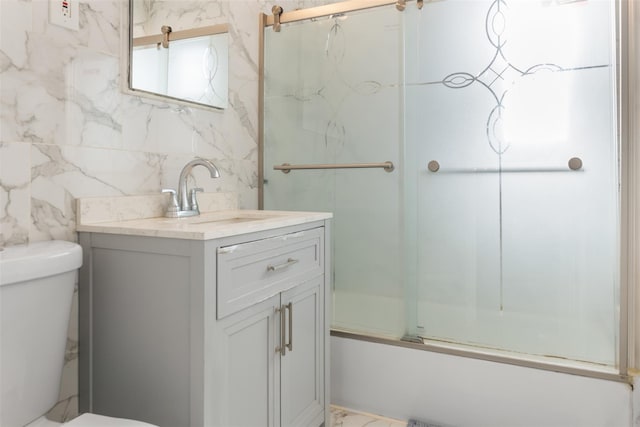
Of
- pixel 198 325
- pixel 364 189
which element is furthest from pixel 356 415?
pixel 198 325

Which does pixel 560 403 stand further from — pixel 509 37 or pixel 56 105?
pixel 56 105

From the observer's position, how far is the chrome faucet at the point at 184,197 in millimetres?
1534

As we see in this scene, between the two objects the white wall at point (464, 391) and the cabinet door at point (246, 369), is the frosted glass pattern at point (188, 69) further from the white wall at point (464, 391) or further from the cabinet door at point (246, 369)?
the white wall at point (464, 391)

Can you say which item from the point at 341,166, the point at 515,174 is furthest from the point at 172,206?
the point at 515,174

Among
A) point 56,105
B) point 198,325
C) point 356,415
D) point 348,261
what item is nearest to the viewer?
point 198,325

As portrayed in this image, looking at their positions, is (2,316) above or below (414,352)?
above

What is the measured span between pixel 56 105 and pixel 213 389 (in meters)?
0.89

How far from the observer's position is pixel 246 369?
1251 millimetres

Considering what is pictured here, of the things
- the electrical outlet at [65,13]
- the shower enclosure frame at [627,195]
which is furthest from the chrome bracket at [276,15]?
the shower enclosure frame at [627,195]

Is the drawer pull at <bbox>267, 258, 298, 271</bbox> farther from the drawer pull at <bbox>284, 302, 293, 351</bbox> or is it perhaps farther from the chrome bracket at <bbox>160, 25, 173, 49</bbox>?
the chrome bracket at <bbox>160, 25, 173, 49</bbox>

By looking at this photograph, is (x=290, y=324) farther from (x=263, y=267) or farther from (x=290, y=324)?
(x=263, y=267)

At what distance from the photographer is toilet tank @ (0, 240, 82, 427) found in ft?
3.12

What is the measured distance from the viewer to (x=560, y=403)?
1.63 metres

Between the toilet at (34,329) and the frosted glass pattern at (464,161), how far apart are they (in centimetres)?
120
